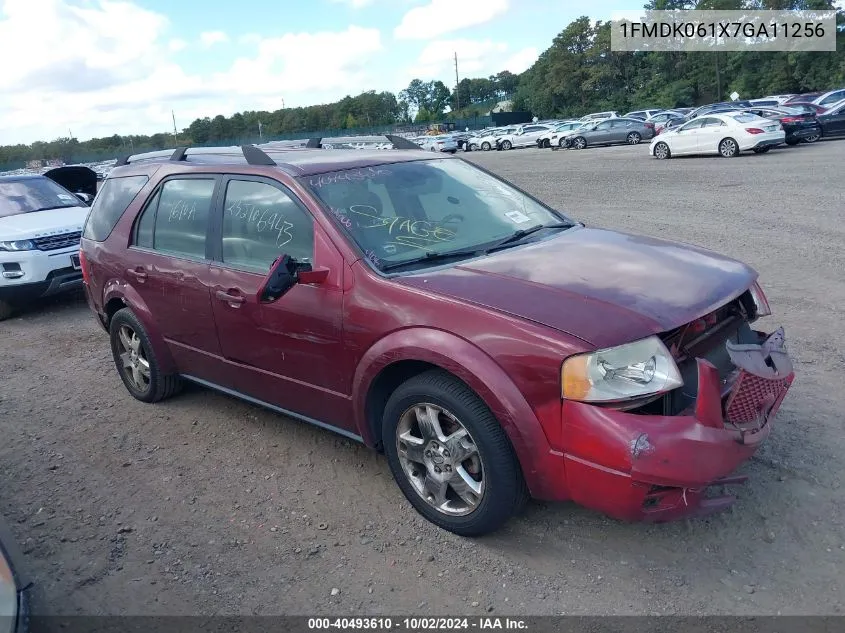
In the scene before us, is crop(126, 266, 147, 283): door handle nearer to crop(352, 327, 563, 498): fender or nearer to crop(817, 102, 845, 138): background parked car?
crop(352, 327, 563, 498): fender

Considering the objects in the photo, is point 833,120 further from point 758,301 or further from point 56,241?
point 56,241

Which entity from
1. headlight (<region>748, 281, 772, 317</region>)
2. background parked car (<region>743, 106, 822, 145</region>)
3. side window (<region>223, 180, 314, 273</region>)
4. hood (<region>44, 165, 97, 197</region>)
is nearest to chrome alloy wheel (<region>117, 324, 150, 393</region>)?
side window (<region>223, 180, 314, 273</region>)

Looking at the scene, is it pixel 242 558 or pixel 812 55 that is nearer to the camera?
pixel 242 558

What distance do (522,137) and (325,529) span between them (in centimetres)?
4331

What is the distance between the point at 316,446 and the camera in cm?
443

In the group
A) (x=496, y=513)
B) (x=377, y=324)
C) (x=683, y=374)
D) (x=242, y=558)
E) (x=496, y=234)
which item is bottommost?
(x=242, y=558)

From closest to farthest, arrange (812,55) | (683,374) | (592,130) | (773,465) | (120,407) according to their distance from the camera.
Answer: (683,374) < (773,465) < (120,407) < (592,130) < (812,55)

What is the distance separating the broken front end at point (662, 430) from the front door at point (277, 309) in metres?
1.30

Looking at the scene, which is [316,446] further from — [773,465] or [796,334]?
[796,334]

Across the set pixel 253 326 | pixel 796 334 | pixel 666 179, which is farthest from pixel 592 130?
pixel 253 326

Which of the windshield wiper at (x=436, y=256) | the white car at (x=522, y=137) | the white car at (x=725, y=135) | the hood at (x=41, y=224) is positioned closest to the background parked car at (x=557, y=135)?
the white car at (x=522, y=137)

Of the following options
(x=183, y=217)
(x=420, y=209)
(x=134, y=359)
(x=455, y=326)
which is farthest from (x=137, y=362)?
(x=455, y=326)

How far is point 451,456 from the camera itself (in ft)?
10.6

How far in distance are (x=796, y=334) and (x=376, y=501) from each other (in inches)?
→ 147
